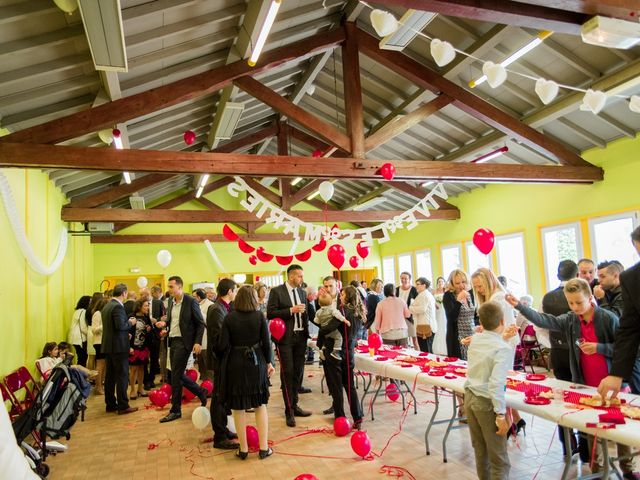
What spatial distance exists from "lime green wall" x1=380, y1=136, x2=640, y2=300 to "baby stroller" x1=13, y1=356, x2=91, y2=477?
7.59m

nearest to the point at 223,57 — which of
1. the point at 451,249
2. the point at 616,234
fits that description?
the point at 616,234

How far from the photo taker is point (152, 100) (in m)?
5.17

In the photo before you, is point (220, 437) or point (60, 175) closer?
point (220, 437)

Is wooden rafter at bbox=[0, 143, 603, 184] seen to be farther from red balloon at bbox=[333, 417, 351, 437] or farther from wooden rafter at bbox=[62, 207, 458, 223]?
red balloon at bbox=[333, 417, 351, 437]

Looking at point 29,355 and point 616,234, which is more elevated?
point 616,234

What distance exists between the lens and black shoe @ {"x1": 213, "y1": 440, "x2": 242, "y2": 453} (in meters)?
4.07

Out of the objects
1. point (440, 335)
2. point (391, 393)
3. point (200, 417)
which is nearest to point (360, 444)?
point (200, 417)

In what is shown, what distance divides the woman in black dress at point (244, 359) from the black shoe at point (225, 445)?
45 centimetres

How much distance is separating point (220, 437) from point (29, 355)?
3.26 m

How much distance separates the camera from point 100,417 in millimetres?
5438

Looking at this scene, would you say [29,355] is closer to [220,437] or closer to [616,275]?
[220,437]

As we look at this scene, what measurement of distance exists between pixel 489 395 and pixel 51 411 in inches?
132

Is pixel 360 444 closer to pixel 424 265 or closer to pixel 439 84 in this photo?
pixel 439 84

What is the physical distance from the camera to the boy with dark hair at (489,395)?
253 cm
